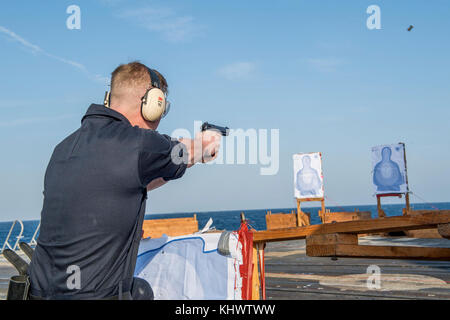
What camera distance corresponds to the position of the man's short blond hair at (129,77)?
2.00m

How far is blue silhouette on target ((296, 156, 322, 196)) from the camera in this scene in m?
19.0

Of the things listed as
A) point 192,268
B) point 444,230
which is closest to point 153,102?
point 192,268

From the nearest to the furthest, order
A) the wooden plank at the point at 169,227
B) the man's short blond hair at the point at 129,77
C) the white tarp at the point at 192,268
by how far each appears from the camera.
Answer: the man's short blond hair at the point at 129,77, the white tarp at the point at 192,268, the wooden plank at the point at 169,227

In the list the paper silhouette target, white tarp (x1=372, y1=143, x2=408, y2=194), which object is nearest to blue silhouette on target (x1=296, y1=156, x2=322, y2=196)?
the paper silhouette target

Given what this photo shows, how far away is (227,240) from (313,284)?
352cm

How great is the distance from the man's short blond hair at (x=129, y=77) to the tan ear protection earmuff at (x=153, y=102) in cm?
4

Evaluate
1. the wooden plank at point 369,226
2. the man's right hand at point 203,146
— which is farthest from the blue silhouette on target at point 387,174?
the man's right hand at point 203,146

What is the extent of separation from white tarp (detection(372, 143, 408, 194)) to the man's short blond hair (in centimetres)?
1604

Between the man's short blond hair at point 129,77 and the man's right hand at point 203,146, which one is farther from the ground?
the man's short blond hair at point 129,77

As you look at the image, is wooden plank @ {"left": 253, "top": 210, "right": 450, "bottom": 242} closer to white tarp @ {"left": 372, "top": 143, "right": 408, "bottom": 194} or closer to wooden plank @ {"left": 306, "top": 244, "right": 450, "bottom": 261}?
wooden plank @ {"left": 306, "top": 244, "right": 450, "bottom": 261}

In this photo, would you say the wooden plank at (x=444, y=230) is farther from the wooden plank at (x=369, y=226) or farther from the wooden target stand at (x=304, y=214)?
the wooden target stand at (x=304, y=214)

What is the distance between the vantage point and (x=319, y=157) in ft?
64.9
